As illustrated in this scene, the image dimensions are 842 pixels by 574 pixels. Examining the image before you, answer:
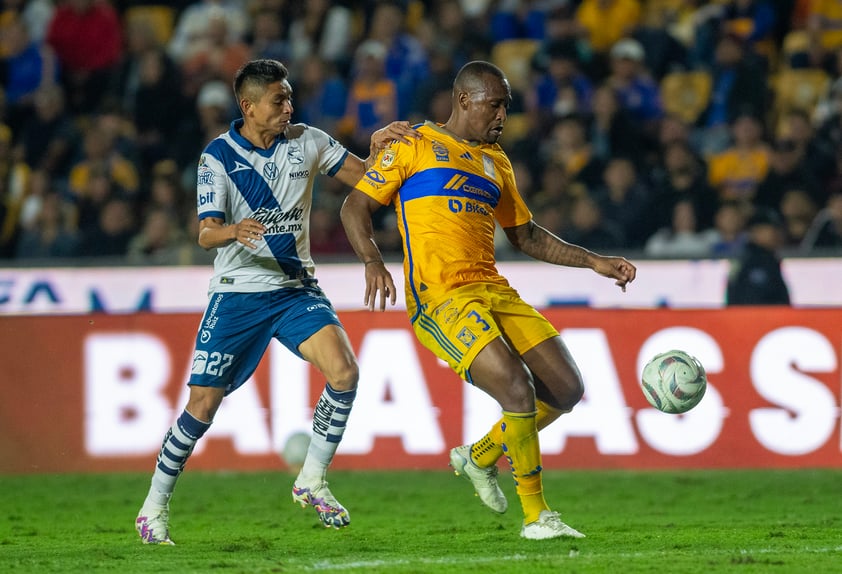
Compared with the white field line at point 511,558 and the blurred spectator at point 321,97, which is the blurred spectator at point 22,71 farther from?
the white field line at point 511,558

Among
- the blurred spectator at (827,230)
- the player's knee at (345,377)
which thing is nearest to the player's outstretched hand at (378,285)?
the player's knee at (345,377)

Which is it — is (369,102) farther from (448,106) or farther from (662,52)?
(662,52)

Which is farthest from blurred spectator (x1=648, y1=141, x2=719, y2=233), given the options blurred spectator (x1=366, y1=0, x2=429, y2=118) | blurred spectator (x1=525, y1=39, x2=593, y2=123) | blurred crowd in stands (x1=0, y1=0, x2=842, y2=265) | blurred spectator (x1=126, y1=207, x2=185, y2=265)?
blurred spectator (x1=126, y1=207, x2=185, y2=265)

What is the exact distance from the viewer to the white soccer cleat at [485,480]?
7.42m

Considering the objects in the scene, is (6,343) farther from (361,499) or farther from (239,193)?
(239,193)

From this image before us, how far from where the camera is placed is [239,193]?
7215mm

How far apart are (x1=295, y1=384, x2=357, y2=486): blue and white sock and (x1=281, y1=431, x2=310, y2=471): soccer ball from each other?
3.05 meters

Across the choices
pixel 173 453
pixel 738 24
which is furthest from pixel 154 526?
pixel 738 24

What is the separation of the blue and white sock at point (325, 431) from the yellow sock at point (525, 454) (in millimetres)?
995

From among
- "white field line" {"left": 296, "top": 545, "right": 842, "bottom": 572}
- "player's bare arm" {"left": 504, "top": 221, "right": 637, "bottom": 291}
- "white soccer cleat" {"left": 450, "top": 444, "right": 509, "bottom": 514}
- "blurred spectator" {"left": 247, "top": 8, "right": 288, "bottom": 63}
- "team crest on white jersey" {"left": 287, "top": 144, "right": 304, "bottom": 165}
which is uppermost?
"blurred spectator" {"left": 247, "top": 8, "right": 288, "bottom": 63}

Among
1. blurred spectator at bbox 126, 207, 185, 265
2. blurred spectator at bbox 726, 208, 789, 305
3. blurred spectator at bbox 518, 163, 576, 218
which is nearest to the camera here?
blurred spectator at bbox 726, 208, 789, 305

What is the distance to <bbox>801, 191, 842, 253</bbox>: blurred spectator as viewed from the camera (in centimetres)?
1257

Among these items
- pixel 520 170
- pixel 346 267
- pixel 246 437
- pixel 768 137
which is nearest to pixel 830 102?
pixel 768 137

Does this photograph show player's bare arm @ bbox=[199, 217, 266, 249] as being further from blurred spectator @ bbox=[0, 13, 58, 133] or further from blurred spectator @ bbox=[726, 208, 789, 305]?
blurred spectator @ bbox=[0, 13, 58, 133]
